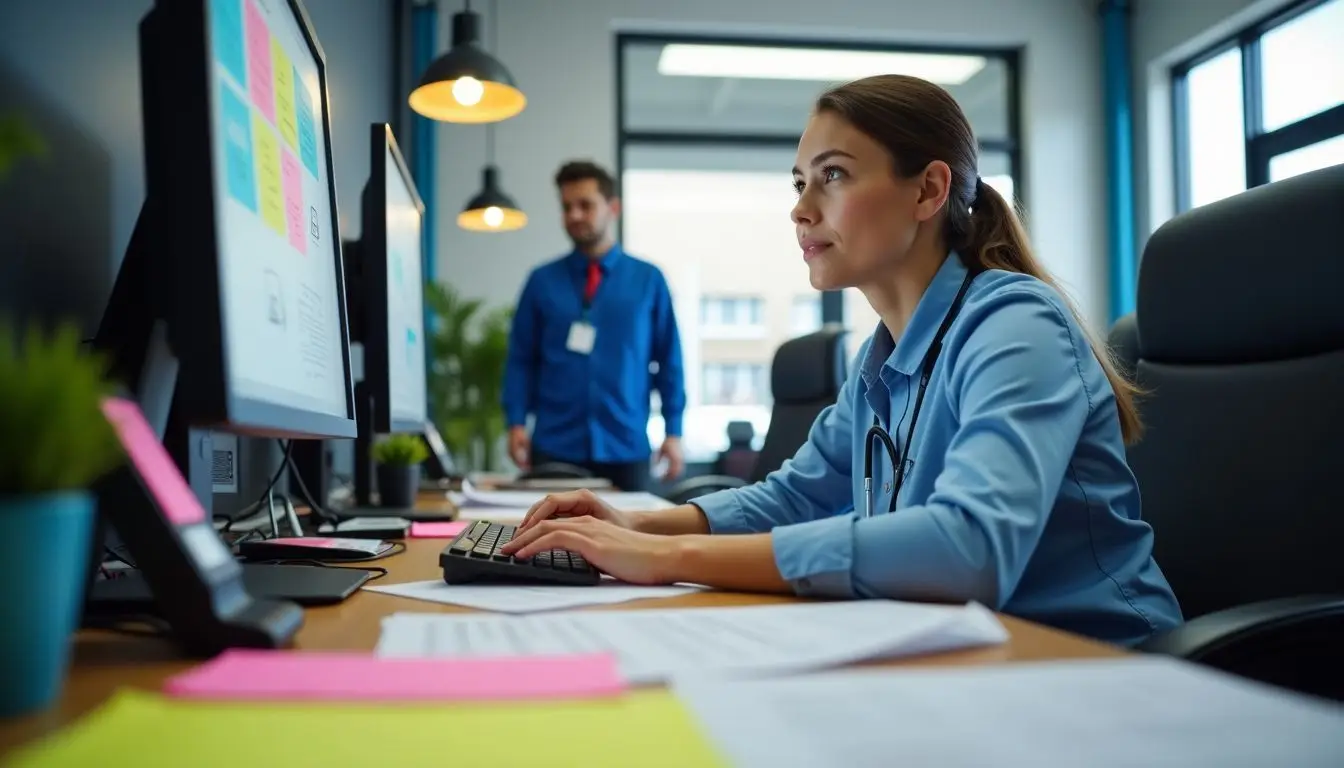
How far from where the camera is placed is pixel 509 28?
16.1 feet

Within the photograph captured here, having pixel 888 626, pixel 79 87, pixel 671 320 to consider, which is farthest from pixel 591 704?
pixel 671 320

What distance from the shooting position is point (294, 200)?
868mm

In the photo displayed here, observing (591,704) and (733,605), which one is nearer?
(591,704)

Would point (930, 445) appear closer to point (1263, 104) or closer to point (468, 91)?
point (468, 91)

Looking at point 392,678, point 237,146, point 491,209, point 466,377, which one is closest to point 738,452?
point 466,377

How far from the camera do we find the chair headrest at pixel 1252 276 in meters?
1.08

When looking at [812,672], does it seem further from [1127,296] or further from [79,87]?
[1127,296]

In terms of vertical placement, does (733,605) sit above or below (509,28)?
below

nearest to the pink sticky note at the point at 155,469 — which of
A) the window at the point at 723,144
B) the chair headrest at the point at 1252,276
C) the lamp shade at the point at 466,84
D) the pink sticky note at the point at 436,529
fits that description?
the pink sticky note at the point at 436,529

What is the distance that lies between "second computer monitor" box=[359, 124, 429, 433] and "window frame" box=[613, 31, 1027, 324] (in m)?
3.31

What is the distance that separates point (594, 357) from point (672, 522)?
2.24m

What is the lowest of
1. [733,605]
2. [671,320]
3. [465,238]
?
[733,605]

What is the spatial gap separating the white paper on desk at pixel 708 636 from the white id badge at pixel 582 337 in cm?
271

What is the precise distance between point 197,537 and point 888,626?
43cm
